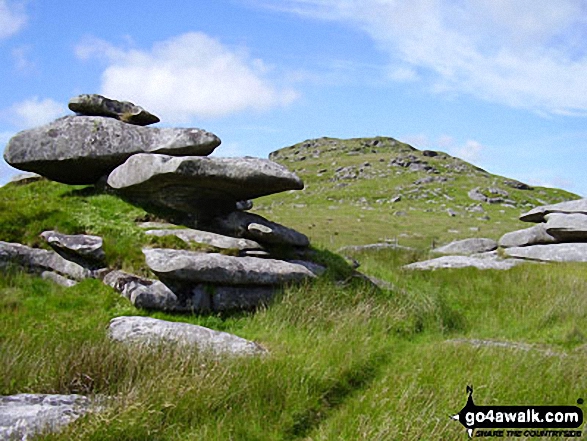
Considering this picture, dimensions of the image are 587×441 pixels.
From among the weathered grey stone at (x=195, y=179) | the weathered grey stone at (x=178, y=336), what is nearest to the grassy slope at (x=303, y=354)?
the weathered grey stone at (x=178, y=336)

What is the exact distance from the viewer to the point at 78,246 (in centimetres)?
1291

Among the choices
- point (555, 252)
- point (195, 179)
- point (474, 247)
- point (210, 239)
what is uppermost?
point (195, 179)

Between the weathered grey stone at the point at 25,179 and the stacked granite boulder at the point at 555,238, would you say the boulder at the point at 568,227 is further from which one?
the weathered grey stone at the point at 25,179

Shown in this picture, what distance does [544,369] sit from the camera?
8859 mm

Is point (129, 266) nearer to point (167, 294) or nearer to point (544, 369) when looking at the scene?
point (167, 294)

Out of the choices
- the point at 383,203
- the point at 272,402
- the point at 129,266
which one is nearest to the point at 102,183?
the point at 129,266

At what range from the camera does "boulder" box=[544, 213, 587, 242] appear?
23.8m

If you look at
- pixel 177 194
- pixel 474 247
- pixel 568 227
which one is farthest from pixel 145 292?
pixel 474 247

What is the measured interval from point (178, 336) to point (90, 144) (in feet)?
26.8

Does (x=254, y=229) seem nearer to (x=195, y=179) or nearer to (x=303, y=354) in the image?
(x=195, y=179)

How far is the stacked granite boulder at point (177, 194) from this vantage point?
12.2 meters

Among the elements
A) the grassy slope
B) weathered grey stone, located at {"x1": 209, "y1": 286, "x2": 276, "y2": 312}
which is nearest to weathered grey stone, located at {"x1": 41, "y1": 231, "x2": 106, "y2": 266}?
the grassy slope

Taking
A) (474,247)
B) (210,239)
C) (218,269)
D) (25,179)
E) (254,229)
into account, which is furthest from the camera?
(474,247)

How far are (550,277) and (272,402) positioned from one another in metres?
13.2
